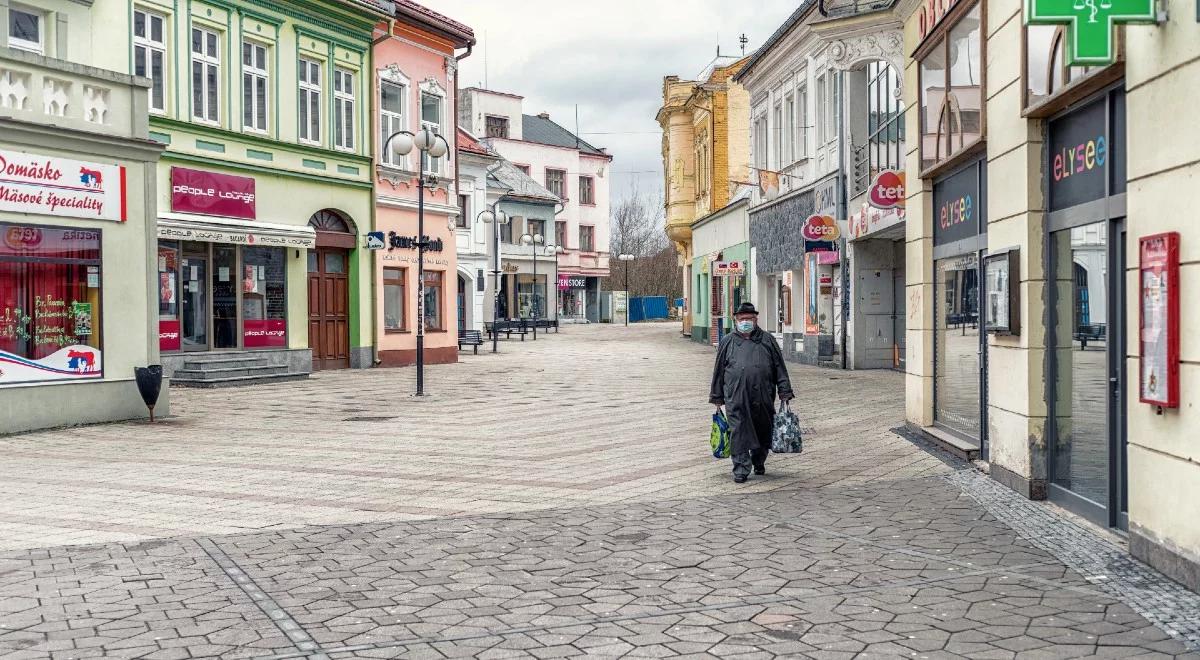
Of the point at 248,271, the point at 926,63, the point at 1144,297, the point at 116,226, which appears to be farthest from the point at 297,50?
the point at 1144,297

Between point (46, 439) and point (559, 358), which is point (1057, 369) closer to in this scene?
point (46, 439)

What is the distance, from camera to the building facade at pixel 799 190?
86.8 ft

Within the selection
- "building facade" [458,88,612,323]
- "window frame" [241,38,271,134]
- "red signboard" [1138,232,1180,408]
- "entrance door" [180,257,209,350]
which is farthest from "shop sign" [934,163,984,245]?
"building facade" [458,88,612,323]

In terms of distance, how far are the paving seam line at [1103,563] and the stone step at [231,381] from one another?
15.5 metres

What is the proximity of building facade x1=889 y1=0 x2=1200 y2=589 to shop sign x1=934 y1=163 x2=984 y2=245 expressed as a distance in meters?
0.03

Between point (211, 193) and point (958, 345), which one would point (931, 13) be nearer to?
Answer: point (958, 345)

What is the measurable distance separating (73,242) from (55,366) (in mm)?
1564

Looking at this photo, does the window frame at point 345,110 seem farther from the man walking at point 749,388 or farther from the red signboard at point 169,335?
the man walking at point 749,388

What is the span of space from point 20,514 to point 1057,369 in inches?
311

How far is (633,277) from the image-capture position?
3713 inches

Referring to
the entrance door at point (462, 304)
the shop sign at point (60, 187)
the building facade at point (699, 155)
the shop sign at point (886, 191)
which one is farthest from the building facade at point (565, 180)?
the shop sign at point (60, 187)

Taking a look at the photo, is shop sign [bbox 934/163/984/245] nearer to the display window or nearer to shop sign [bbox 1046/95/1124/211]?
shop sign [bbox 1046/95/1124/211]

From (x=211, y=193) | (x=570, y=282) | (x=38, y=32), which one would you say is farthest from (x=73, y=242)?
(x=570, y=282)

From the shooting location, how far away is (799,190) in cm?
2977
